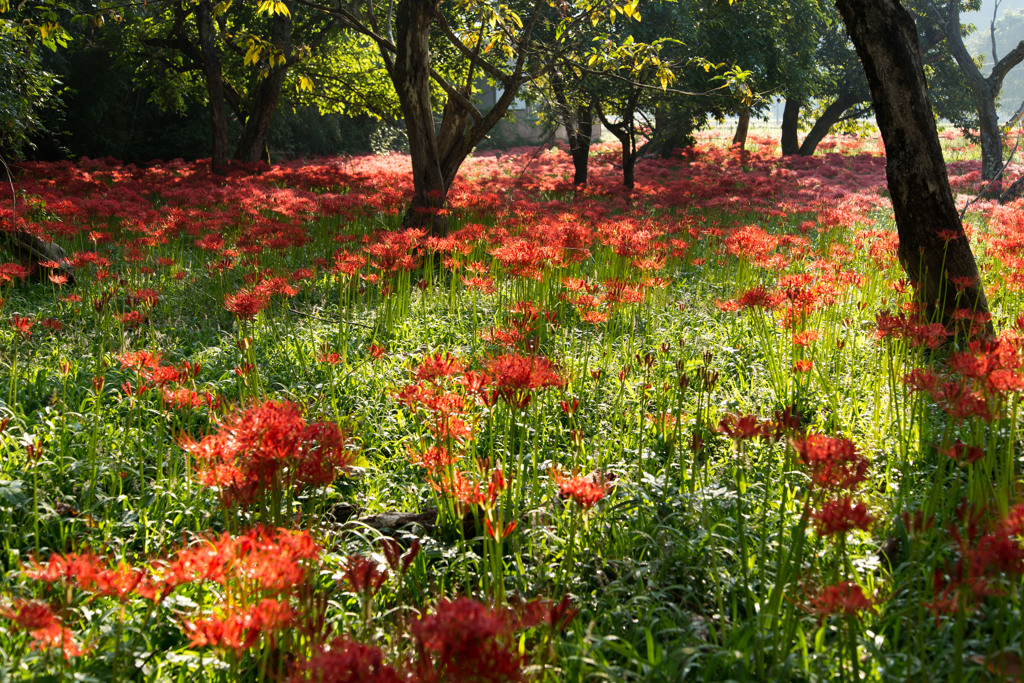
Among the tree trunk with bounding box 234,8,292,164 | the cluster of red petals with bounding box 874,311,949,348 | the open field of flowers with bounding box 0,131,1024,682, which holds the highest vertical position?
the tree trunk with bounding box 234,8,292,164

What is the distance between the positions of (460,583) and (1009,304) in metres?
5.61

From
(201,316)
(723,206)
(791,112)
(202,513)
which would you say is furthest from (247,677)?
(791,112)

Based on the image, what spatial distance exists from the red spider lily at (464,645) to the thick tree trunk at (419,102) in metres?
6.64

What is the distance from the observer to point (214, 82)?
628 inches

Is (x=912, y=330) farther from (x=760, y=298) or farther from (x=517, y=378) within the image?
(x=517, y=378)

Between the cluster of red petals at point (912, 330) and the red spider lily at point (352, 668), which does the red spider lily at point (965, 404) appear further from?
the red spider lily at point (352, 668)

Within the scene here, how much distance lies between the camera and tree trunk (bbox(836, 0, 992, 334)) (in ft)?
14.6

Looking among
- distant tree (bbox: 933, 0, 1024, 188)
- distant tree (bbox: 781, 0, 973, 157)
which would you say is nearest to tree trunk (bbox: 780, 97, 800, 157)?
distant tree (bbox: 781, 0, 973, 157)

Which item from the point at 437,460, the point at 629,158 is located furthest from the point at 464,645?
the point at 629,158

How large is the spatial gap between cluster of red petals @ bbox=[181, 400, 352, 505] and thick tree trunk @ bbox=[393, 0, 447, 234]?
5.91 m

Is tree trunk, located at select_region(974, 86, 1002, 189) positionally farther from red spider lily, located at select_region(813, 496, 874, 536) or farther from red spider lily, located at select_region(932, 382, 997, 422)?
red spider lily, located at select_region(813, 496, 874, 536)

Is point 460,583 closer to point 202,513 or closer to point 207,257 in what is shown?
point 202,513

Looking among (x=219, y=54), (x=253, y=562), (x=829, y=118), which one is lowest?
(x=253, y=562)

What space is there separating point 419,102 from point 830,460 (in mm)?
7612
